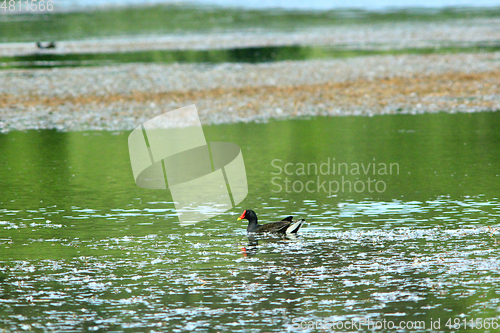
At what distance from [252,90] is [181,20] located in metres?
57.5

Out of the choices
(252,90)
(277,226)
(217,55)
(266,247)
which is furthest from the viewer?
(217,55)

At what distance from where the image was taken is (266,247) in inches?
644

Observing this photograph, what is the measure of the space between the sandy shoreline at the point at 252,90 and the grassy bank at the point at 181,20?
31.3 metres

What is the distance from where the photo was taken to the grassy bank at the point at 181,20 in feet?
273

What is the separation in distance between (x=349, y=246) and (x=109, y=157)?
14240mm

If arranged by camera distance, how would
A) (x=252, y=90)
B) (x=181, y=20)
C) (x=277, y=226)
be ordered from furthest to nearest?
(x=181, y=20) < (x=252, y=90) < (x=277, y=226)

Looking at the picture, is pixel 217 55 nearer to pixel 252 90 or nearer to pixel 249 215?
pixel 252 90

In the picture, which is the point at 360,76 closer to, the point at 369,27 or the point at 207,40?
the point at 207,40

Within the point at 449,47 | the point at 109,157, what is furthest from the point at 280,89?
the point at 449,47

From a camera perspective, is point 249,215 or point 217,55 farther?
point 217,55

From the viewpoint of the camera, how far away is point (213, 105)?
126 ft

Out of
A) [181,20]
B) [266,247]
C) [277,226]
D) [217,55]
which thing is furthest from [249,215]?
[181,20]

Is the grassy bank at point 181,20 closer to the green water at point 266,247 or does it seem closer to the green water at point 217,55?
the green water at point 217,55

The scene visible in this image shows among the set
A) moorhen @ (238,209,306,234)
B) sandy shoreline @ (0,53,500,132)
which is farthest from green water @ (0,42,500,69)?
moorhen @ (238,209,306,234)
